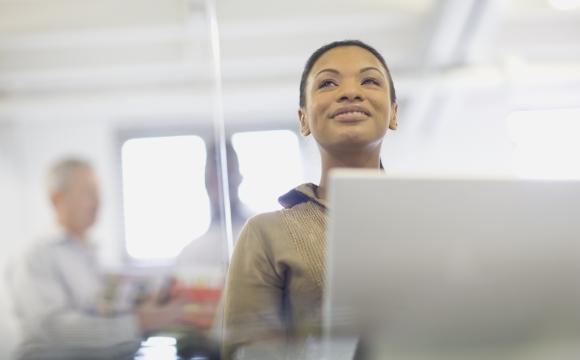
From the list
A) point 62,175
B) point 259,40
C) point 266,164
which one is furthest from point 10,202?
point 62,175

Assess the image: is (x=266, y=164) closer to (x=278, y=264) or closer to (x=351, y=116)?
(x=351, y=116)

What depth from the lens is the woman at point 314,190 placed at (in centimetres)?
100

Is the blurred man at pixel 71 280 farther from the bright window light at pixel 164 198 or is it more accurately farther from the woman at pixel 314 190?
the bright window light at pixel 164 198

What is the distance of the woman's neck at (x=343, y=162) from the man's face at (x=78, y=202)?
4.31ft

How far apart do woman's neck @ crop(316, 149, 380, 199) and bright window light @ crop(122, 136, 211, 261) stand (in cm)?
378

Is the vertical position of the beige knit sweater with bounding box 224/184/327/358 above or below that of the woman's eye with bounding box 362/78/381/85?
below

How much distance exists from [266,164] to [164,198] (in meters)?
0.76

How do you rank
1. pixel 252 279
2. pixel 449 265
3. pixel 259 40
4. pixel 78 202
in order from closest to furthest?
pixel 449 265 → pixel 252 279 → pixel 78 202 → pixel 259 40

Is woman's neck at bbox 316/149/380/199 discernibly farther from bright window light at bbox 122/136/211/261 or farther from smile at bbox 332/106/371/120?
bright window light at bbox 122/136/211/261

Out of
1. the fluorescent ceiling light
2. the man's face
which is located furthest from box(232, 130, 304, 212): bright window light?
the man's face

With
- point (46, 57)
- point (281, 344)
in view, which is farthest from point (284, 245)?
point (46, 57)

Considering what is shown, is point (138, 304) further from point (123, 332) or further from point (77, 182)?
point (123, 332)

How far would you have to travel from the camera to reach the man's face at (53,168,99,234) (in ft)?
7.65

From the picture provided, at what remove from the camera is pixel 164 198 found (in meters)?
5.08
